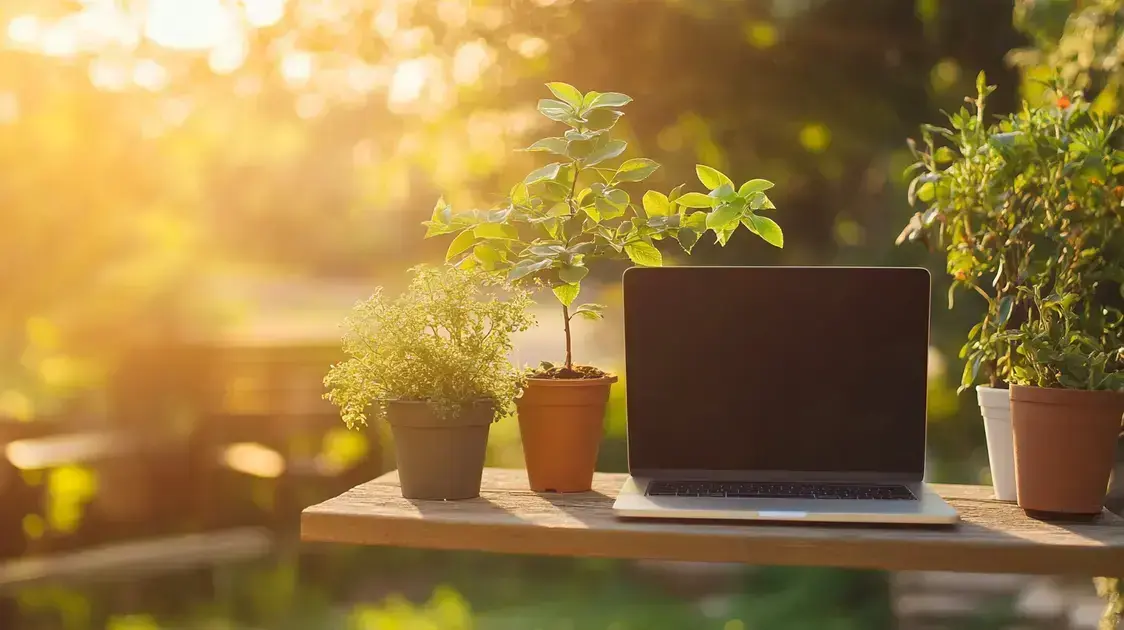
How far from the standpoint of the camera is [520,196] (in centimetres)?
136

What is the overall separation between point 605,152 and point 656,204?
11 cm

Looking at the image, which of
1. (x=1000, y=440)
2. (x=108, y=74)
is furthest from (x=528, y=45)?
(x=1000, y=440)

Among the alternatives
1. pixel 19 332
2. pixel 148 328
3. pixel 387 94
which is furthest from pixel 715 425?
pixel 19 332

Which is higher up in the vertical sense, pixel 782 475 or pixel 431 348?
pixel 431 348

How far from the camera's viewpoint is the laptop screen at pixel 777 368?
4.18 ft

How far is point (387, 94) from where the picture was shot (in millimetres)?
3133

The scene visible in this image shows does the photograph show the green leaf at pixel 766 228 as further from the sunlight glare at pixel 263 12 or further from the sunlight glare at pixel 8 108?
the sunlight glare at pixel 8 108

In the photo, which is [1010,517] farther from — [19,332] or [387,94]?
[19,332]

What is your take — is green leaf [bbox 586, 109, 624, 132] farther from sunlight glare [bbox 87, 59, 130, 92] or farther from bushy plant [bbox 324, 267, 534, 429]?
sunlight glare [bbox 87, 59, 130, 92]

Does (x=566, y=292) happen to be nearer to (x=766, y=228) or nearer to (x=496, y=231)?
(x=496, y=231)

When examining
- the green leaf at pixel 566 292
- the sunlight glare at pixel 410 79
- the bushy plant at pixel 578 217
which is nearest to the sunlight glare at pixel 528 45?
the sunlight glare at pixel 410 79

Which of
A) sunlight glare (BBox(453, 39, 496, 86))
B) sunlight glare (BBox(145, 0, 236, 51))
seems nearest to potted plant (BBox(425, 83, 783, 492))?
sunlight glare (BBox(145, 0, 236, 51))

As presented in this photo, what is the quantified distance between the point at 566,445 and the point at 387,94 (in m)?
2.06

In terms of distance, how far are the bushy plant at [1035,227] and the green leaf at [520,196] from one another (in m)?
0.54
